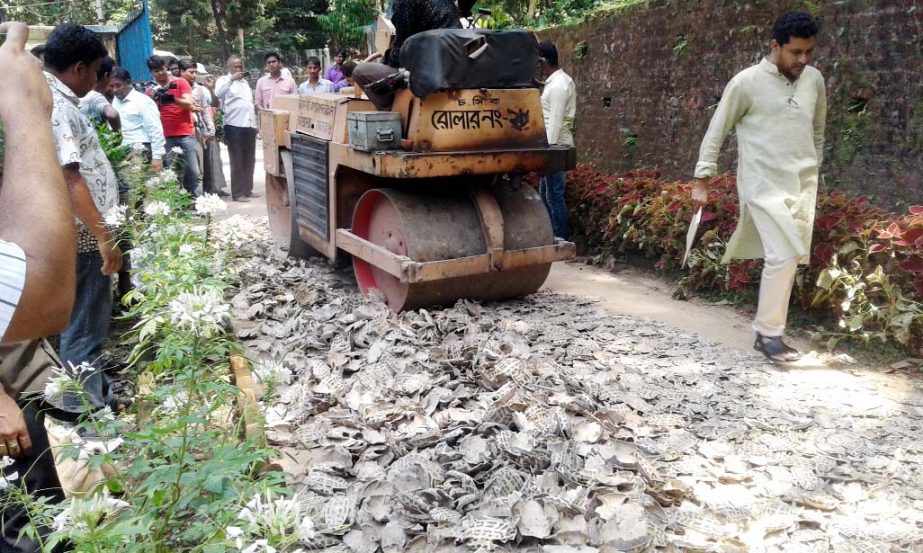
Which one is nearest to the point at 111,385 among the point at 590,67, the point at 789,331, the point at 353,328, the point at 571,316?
the point at 353,328

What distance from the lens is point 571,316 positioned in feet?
18.2

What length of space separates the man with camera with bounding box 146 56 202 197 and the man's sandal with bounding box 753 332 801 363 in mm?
7267

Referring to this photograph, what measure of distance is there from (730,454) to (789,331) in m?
2.23

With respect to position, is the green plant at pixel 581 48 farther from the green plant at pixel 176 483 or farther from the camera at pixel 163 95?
the green plant at pixel 176 483

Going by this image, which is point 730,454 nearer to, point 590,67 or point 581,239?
point 581,239

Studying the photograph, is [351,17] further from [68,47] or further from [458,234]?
[68,47]

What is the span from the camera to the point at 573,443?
3244 mm

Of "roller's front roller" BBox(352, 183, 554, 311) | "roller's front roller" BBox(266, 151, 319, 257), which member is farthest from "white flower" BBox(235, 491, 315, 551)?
"roller's front roller" BBox(266, 151, 319, 257)

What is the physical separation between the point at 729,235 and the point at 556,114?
215cm

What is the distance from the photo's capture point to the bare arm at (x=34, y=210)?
1219 millimetres

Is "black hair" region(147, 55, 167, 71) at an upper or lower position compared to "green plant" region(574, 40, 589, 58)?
lower

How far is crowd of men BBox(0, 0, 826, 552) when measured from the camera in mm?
1251

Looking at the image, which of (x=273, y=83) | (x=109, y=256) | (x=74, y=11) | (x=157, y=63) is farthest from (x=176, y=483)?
(x=74, y=11)

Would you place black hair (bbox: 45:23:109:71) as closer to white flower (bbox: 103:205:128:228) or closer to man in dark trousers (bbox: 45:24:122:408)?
man in dark trousers (bbox: 45:24:122:408)
